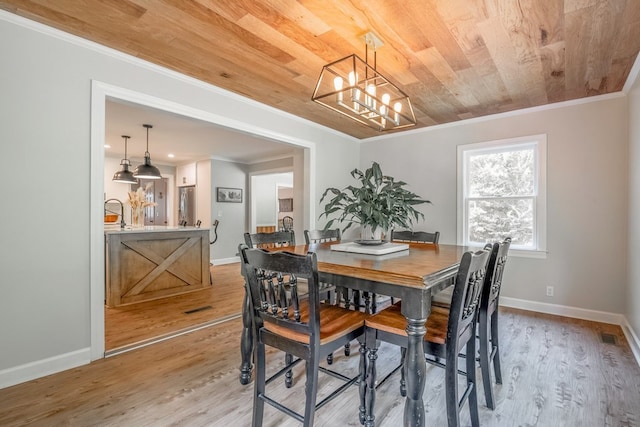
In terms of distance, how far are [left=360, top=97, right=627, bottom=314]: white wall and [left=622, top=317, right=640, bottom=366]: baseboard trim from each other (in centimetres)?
29

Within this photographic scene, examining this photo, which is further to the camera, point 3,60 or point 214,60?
point 214,60

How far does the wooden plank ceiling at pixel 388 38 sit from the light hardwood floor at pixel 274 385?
2.32 meters

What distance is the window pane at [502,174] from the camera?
373 centimetres

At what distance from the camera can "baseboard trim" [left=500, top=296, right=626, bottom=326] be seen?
3172 millimetres

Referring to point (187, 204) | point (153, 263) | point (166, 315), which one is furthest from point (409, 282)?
point (187, 204)

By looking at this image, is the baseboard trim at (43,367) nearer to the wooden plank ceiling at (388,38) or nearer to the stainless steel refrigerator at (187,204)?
the wooden plank ceiling at (388,38)

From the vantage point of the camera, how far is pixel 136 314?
3443mm

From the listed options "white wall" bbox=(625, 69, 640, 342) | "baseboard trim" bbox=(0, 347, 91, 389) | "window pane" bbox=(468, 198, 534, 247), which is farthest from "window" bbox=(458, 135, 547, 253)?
"baseboard trim" bbox=(0, 347, 91, 389)

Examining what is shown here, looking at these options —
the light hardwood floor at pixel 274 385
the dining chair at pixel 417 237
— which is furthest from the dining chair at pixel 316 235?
the light hardwood floor at pixel 274 385

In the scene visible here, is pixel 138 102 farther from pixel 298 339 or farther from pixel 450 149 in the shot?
pixel 450 149

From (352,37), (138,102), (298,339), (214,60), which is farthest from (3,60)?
(298,339)

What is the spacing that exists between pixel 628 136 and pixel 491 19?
7.45ft

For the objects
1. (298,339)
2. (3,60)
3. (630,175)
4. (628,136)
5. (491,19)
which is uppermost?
(491,19)

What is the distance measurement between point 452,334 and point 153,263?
3.83 meters
